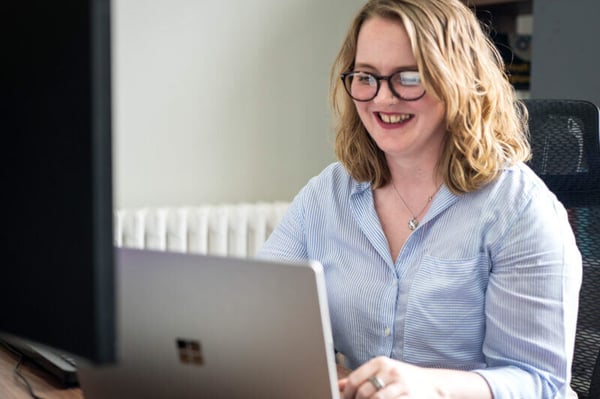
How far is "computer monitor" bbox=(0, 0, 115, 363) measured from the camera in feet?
2.14

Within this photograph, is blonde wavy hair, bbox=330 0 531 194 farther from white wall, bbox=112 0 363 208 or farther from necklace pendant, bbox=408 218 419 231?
white wall, bbox=112 0 363 208

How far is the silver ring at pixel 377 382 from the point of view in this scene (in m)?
1.12

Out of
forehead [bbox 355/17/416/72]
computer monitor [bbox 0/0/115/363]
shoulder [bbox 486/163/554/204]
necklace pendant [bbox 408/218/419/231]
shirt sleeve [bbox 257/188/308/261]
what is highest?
forehead [bbox 355/17/416/72]

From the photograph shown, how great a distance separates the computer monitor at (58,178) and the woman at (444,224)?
76 centimetres

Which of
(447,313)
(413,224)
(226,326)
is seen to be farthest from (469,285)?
(226,326)

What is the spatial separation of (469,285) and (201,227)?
152 cm

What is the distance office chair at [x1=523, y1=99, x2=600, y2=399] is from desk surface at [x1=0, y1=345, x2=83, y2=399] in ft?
2.93

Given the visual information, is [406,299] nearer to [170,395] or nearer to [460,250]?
[460,250]

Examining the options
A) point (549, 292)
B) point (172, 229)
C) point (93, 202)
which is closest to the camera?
point (93, 202)

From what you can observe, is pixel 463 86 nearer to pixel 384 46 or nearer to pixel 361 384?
pixel 384 46

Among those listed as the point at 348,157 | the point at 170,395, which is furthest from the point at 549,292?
the point at 170,395

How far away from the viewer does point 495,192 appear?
1474 mm

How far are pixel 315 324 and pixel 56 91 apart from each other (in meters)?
0.40

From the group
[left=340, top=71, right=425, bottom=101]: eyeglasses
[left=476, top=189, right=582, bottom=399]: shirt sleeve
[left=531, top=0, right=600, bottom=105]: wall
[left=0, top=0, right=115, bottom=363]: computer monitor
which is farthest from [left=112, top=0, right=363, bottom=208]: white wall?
[left=0, top=0, right=115, bottom=363]: computer monitor
